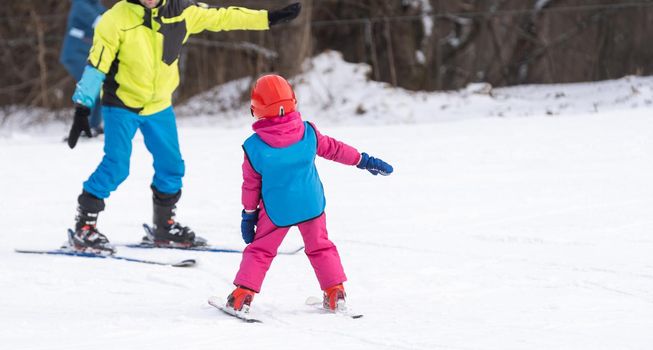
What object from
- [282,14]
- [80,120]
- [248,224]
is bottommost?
[248,224]

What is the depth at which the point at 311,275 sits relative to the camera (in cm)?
549

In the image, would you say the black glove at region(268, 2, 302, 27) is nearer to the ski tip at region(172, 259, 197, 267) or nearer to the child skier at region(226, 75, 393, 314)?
the ski tip at region(172, 259, 197, 267)

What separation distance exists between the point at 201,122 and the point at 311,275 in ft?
22.6

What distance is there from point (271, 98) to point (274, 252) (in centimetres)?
68

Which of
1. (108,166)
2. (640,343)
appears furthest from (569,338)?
(108,166)

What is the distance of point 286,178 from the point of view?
454cm

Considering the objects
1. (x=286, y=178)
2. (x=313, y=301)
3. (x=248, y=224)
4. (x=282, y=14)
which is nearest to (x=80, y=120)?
(x=282, y=14)

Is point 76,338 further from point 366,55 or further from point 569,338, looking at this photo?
point 366,55

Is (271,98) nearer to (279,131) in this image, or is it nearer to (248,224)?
(279,131)

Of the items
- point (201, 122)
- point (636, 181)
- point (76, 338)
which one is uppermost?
point (76, 338)

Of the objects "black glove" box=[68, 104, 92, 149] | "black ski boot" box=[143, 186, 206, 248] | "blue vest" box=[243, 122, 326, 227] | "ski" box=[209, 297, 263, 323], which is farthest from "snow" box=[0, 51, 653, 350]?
"black glove" box=[68, 104, 92, 149]

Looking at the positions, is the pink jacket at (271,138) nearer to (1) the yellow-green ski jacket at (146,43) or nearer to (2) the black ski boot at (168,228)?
(1) the yellow-green ski jacket at (146,43)

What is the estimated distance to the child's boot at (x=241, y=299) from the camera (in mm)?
4543

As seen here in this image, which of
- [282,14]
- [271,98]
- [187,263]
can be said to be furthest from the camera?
[282,14]
